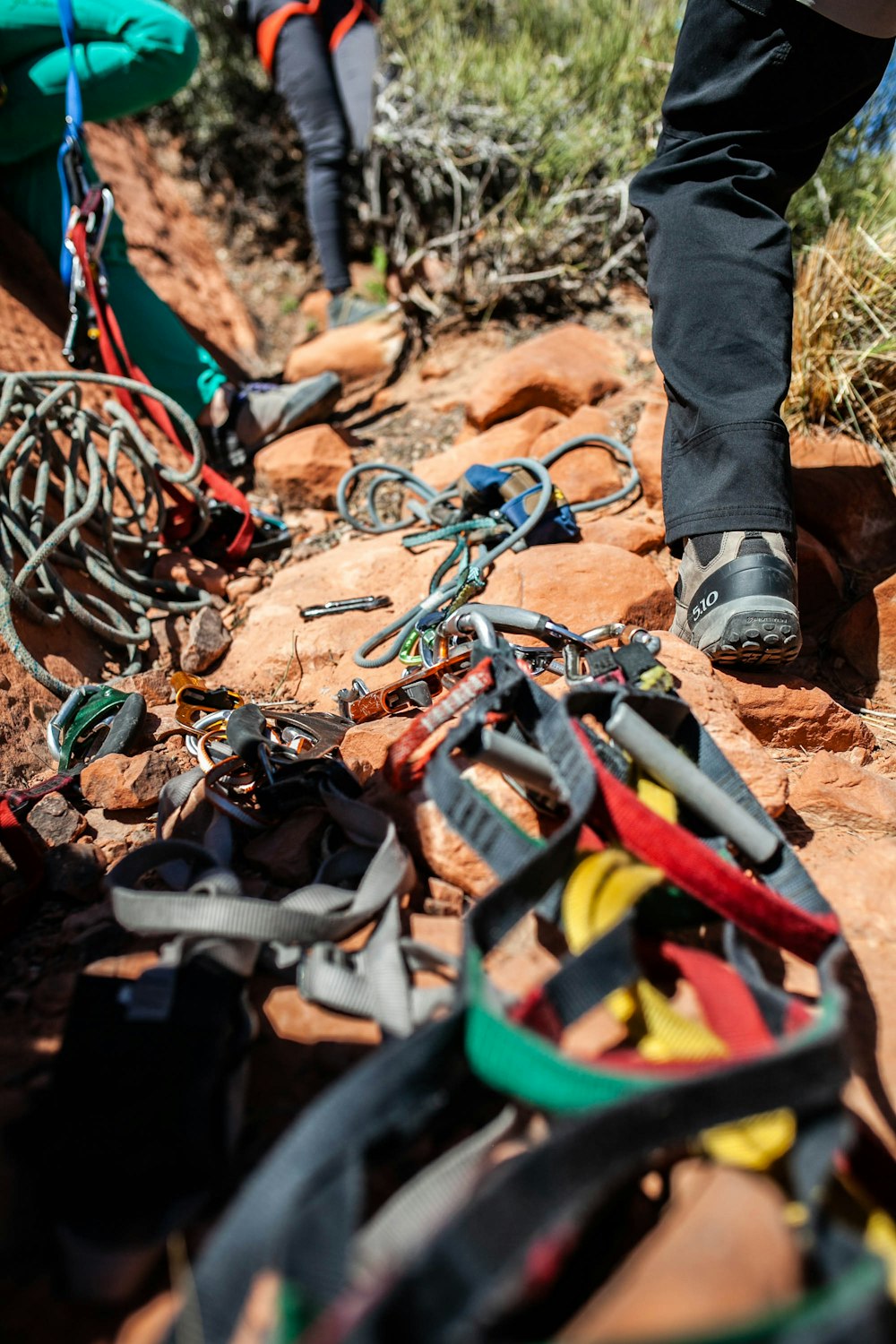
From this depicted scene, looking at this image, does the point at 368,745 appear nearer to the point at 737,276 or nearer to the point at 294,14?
the point at 737,276

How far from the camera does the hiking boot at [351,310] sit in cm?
464

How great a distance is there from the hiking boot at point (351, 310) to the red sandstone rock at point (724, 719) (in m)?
3.54

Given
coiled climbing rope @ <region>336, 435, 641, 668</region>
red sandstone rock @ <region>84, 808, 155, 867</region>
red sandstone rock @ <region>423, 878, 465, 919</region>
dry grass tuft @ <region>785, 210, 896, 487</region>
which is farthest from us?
dry grass tuft @ <region>785, 210, 896, 487</region>

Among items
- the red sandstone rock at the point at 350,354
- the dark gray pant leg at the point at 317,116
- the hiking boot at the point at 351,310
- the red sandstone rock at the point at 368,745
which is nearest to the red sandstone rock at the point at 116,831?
the red sandstone rock at the point at 368,745

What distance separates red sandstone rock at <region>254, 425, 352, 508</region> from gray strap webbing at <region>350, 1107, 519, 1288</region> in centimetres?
305

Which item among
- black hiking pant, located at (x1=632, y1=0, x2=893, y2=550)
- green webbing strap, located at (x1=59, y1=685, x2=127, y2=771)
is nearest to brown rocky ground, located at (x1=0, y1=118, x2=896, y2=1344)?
green webbing strap, located at (x1=59, y1=685, x2=127, y2=771)

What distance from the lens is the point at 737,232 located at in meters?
1.97

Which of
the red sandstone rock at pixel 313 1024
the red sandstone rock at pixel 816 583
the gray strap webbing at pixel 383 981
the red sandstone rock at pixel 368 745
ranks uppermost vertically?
the gray strap webbing at pixel 383 981

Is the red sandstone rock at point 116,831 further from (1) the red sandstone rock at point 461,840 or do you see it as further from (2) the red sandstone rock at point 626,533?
(2) the red sandstone rock at point 626,533

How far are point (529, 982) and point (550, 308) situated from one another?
14.1 ft

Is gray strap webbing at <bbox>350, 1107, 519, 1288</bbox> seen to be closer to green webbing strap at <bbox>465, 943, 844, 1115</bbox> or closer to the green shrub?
green webbing strap at <bbox>465, 943, 844, 1115</bbox>

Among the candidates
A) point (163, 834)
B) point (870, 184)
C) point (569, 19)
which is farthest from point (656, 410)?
point (569, 19)

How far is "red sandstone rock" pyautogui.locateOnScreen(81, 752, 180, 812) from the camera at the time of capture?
1.73 meters

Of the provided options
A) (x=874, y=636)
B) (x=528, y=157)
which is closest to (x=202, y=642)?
(x=874, y=636)
